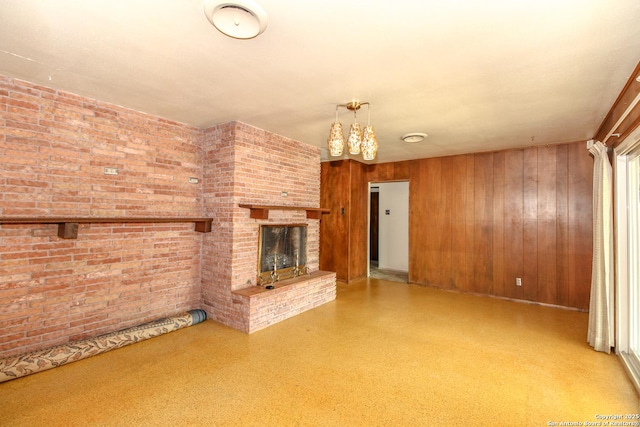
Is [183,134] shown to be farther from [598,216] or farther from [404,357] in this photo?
[598,216]

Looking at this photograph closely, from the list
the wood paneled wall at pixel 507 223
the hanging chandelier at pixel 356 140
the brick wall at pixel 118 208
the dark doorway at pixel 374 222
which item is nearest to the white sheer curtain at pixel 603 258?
the wood paneled wall at pixel 507 223

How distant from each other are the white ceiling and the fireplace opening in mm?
1597

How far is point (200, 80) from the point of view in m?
2.44

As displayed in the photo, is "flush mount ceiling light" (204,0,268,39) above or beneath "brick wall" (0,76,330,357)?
above

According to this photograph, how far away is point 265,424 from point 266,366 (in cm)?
72

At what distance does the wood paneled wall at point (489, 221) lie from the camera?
4.24 m

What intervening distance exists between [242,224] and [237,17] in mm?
2375

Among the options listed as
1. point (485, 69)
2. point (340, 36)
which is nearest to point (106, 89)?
point (340, 36)

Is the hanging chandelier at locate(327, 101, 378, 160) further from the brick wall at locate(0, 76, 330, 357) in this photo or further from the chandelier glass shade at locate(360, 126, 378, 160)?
the brick wall at locate(0, 76, 330, 357)

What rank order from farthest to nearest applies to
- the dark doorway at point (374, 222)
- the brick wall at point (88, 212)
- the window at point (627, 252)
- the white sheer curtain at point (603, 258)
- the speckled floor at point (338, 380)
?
the dark doorway at point (374, 222)
the white sheer curtain at point (603, 258)
the window at point (627, 252)
the brick wall at point (88, 212)
the speckled floor at point (338, 380)

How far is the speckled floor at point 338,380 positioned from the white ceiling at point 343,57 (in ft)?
8.13

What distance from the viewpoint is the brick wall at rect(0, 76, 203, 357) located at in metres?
2.48

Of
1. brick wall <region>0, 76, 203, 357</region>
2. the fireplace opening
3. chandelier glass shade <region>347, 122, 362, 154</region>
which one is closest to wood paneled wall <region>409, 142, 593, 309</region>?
the fireplace opening

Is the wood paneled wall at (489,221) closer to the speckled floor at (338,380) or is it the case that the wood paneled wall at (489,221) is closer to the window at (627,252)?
the speckled floor at (338,380)
